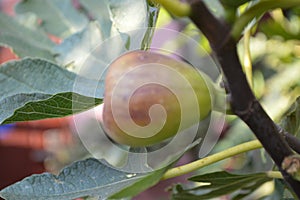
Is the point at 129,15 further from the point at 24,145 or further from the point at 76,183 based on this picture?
the point at 24,145

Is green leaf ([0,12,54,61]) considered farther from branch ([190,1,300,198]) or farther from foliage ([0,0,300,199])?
branch ([190,1,300,198])

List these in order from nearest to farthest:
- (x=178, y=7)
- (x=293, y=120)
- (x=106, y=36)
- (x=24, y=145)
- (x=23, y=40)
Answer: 1. (x=178, y=7)
2. (x=293, y=120)
3. (x=106, y=36)
4. (x=23, y=40)
5. (x=24, y=145)

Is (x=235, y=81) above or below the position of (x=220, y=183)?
above

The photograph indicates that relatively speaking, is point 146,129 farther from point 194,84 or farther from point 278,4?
point 278,4

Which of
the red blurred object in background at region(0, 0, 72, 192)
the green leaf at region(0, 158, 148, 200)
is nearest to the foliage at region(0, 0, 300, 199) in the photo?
the green leaf at region(0, 158, 148, 200)

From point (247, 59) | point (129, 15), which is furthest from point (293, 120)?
point (129, 15)

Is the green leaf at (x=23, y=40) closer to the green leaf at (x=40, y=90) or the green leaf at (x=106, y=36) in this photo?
the green leaf at (x=106, y=36)

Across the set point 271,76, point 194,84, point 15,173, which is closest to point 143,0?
point 194,84

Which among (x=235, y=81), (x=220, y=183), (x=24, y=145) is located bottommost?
(x=24, y=145)
